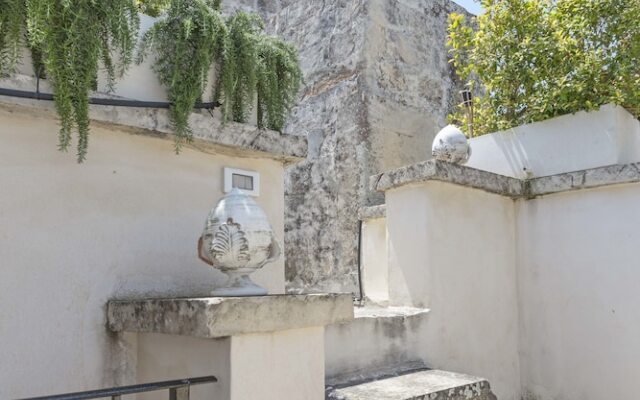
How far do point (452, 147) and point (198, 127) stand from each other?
2.45 meters

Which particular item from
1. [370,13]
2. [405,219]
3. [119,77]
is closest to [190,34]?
[119,77]

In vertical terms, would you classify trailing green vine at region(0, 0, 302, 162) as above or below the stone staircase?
above

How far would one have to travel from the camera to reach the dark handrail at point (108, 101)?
7.97 feet

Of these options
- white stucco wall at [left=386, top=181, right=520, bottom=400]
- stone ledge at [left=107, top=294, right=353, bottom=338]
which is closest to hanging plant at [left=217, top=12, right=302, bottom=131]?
stone ledge at [left=107, top=294, right=353, bottom=338]

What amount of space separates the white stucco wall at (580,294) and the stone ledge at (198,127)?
2588 millimetres

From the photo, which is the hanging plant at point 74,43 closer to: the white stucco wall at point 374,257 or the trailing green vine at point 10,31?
the trailing green vine at point 10,31

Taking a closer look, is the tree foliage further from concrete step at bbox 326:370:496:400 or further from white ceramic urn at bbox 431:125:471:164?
concrete step at bbox 326:370:496:400

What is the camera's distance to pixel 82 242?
105 inches

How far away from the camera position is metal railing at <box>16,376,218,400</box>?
6.15ft

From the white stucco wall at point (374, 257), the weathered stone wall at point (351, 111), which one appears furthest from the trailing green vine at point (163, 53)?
the weathered stone wall at point (351, 111)

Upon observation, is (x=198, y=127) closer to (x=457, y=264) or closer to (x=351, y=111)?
(x=457, y=264)

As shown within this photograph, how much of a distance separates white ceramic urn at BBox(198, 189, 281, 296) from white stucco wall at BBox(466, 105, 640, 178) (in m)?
3.44

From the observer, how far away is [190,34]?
9.53 feet

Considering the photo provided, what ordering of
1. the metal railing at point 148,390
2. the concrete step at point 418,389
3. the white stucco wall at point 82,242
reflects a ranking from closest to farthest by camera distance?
the metal railing at point 148,390
the white stucco wall at point 82,242
the concrete step at point 418,389
